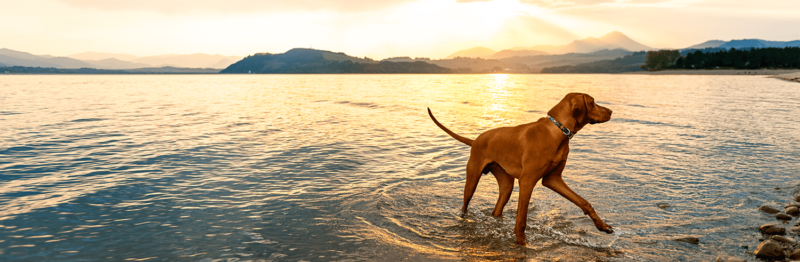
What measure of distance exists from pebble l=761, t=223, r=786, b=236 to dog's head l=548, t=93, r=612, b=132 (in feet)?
11.4

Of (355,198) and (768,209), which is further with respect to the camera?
(355,198)

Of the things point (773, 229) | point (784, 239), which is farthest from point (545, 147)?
point (773, 229)

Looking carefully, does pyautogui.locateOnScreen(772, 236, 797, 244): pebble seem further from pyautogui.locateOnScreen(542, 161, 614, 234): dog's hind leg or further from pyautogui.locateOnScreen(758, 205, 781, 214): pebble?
pyautogui.locateOnScreen(542, 161, 614, 234): dog's hind leg

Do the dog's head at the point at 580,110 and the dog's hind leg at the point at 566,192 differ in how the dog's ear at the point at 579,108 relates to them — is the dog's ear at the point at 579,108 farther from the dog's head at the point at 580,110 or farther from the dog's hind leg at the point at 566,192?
the dog's hind leg at the point at 566,192

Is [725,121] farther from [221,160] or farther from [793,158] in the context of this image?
[221,160]

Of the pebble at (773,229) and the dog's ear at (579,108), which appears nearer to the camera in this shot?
the dog's ear at (579,108)

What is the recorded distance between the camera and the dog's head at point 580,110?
19.2 feet

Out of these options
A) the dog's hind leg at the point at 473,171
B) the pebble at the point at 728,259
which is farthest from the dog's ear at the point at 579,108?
the pebble at the point at 728,259

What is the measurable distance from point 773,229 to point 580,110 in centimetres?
389

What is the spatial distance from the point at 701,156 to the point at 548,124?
33.8ft

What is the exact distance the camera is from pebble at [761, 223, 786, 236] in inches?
264

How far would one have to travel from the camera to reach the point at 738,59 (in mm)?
165250

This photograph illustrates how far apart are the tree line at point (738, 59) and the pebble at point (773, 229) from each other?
196 metres

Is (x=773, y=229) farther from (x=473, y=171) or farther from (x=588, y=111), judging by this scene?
(x=473, y=171)
